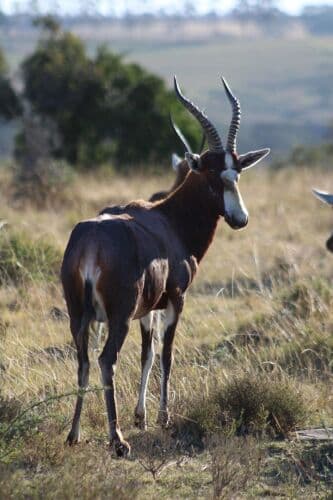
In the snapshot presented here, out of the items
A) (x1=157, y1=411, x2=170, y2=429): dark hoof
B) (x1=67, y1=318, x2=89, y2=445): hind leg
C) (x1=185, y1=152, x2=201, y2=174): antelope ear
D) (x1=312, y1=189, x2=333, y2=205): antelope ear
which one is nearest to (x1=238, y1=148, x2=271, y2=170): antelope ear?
(x1=185, y1=152, x2=201, y2=174): antelope ear

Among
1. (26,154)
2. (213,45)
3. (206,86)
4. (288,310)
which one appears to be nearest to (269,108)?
(206,86)

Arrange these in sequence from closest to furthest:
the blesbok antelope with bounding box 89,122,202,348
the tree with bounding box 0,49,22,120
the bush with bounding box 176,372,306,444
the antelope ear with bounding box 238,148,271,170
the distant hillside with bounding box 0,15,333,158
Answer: the bush with bounding box 176,372,306,444, the blesbok antelope with bounding box 89,122,202,348, the antelope ear with bounding box 238,148,271,170, the tree with bounding box 0,49,22,120, the distant hillside with bounding box 0,15,333,158

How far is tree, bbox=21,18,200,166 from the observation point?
2545 centimetres

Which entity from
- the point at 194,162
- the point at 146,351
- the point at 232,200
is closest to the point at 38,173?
the point at 194,162

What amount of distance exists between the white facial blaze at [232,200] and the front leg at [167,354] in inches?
30.7

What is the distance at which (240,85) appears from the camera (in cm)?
11788

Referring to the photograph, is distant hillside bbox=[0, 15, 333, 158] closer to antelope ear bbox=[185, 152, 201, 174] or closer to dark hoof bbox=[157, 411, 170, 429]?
antelope ear bbox=[185, 152, 201, 174]

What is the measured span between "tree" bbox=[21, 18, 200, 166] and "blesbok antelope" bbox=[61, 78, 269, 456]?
1617 centimetres

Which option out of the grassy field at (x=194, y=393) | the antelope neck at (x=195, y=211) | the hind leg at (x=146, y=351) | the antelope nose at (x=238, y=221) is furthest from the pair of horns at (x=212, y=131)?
the grassy field at (x=194, y=393)

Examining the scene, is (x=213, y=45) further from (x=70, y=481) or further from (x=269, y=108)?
(x=70, y=481)

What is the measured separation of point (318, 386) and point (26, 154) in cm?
1385

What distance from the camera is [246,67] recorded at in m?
131

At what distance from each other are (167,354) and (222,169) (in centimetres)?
143

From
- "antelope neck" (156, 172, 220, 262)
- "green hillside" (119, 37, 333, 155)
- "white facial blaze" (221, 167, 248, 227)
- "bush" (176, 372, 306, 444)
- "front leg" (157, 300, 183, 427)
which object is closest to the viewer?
"bush" (176, 372, 306, 444)
